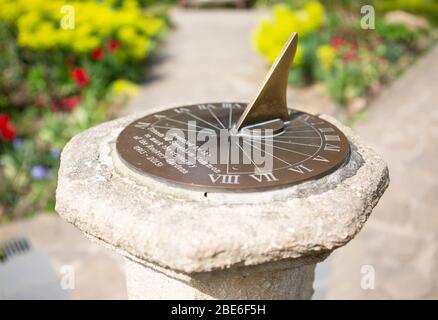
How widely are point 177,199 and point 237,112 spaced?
85 cm

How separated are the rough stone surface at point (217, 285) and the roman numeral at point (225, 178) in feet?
1.13

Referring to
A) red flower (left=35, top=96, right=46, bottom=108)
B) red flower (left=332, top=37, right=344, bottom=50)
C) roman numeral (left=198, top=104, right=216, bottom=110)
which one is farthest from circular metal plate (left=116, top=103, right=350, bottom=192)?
red flower (left=332, top=37, right=344, bottom=50)

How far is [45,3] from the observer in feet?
18.5

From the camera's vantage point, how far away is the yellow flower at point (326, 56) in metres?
5.44

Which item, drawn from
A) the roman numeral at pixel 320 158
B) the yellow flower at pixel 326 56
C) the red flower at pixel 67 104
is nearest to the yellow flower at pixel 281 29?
the yellow flower at pixel 326 56

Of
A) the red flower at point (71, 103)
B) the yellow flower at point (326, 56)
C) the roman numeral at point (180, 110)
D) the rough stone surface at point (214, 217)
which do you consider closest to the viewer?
the rough stone surface at point (214, 217)

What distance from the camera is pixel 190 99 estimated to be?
3.99 meters

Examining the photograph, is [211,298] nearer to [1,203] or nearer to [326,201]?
[326,201]

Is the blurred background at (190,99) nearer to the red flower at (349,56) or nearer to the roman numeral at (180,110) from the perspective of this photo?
the red flower at (349,56)

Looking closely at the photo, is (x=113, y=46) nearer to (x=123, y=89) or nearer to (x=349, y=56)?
(x=123, y=89)

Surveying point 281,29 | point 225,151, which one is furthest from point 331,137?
point 281,29

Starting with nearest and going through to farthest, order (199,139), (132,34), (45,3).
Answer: (199,139) < (45,3) < (132,34)

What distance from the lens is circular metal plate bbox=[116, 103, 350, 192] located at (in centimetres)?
157

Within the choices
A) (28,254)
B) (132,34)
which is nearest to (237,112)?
(28,254)
